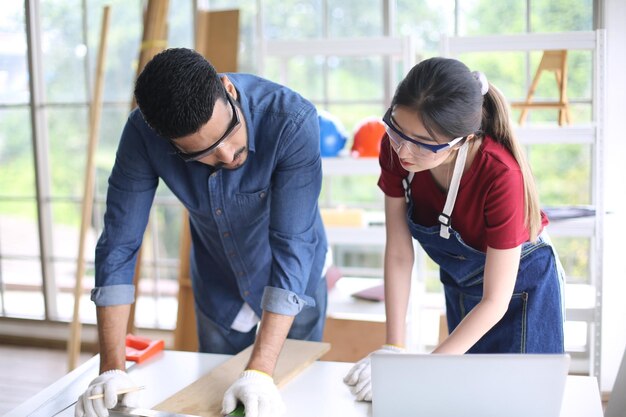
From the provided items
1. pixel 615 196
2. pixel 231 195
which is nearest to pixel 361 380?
pixel 231 195

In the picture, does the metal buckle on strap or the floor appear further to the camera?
the floor

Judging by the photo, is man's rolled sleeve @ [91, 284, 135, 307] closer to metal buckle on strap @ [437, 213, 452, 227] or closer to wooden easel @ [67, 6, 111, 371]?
metal buckle on strap @ [437, 213, 452, 227]

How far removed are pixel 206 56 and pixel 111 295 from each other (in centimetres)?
175

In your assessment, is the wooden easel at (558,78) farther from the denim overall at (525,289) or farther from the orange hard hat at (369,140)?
the denim overall at (525,289)

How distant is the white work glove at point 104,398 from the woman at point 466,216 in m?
0.48

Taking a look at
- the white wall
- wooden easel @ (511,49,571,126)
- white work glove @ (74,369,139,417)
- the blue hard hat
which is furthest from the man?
the white wall

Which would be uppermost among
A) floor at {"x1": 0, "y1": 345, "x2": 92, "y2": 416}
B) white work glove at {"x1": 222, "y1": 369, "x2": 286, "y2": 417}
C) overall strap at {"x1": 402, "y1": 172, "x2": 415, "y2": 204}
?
overall strap at {"x1": 402, "y1": 172, "x2": 415, "y2": 204}

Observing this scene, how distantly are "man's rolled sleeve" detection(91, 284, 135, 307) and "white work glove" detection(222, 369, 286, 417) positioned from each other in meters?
0.36

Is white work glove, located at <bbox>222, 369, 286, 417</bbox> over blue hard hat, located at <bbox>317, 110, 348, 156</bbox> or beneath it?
beneath

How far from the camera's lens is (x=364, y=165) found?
102 inches

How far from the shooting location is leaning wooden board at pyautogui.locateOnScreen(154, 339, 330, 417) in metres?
1.43

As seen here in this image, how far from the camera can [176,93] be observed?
4.24ft

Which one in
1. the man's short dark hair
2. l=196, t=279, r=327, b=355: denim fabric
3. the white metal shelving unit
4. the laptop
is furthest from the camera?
the white metal shelving unit

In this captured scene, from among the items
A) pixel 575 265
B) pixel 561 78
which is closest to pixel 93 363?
pixel 561 78
